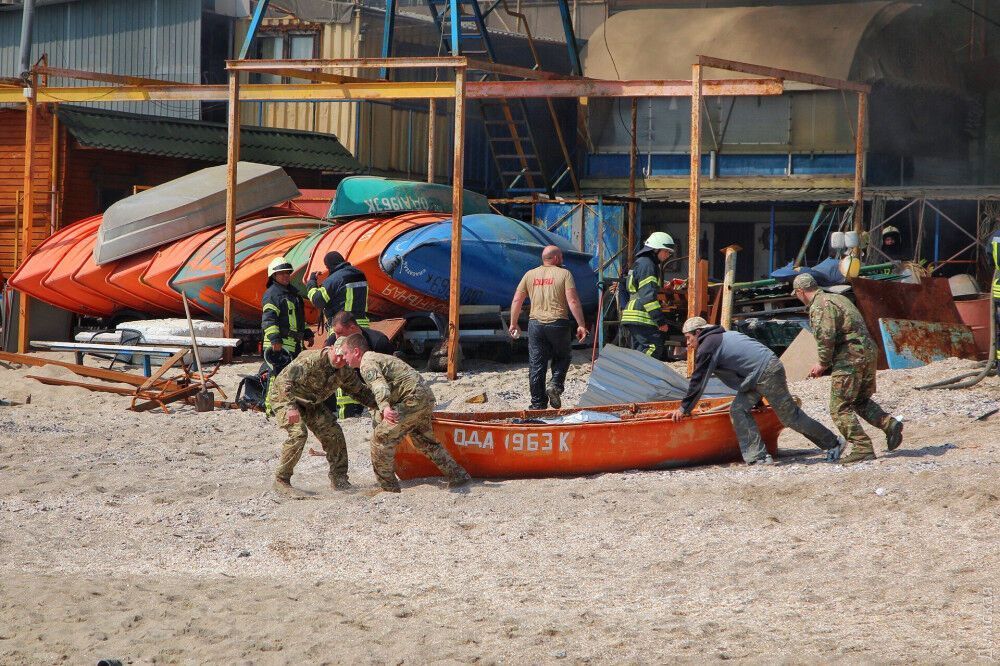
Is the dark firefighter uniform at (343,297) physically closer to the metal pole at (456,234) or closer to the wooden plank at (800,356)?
the metal pole at (456,234)

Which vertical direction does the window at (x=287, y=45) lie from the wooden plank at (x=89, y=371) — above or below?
above

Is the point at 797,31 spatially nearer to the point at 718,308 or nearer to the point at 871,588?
the point at 718,308

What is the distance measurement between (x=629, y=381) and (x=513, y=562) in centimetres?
414

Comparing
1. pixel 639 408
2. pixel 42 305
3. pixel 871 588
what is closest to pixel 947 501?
pixel 871 588

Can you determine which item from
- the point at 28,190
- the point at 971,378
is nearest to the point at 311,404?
the point at 971,378

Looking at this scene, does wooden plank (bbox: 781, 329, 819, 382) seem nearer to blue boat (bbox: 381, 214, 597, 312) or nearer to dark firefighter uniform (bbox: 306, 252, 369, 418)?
blue boat (bbox: 381, 214, 597, 312)

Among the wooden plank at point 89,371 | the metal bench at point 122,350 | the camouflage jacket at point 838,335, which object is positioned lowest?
the wooden plank at point 89,371

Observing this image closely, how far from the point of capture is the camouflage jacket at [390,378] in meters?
9.30

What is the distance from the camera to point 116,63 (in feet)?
91.9

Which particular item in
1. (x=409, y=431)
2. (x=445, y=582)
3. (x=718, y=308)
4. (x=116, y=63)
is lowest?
(x=445, y=582)

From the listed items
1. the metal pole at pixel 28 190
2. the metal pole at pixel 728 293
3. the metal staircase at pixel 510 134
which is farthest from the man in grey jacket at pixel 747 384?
the metal staircase at pixel 510 134

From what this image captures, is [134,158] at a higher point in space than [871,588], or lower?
higher

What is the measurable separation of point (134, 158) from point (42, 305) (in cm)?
440

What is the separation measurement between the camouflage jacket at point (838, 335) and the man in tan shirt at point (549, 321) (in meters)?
2.85
